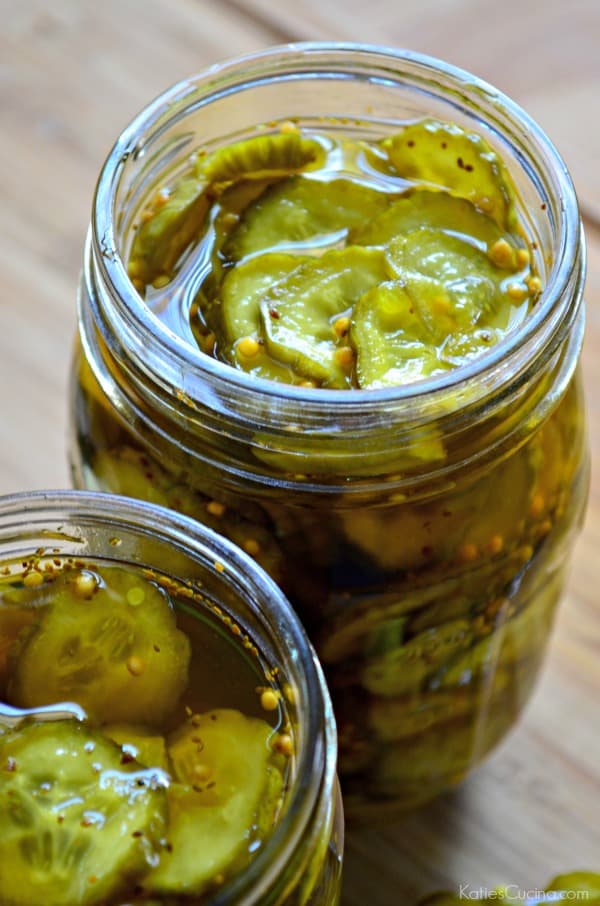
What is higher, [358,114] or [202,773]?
[358,114]

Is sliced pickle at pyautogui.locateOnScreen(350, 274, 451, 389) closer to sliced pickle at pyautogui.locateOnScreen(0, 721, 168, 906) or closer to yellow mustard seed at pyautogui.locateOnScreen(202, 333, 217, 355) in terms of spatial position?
yellow mustard seed at pyautogui.locateOnScreen(202, 333, 217, 355)

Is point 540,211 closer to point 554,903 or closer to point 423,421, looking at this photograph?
point 423,421

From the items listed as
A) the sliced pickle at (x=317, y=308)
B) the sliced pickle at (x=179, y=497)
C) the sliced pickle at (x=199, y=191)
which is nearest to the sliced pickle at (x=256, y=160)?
the sliced pickle at (x=199, y=191)

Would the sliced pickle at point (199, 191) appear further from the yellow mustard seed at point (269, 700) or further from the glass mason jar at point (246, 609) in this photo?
the yellow mustard seed at point (269, 700)

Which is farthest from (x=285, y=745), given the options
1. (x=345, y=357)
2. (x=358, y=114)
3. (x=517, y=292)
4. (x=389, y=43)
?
(x=389, y=43)

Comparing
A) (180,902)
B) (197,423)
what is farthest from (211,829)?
(197,423)

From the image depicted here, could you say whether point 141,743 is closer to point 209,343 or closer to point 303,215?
point 209,343
